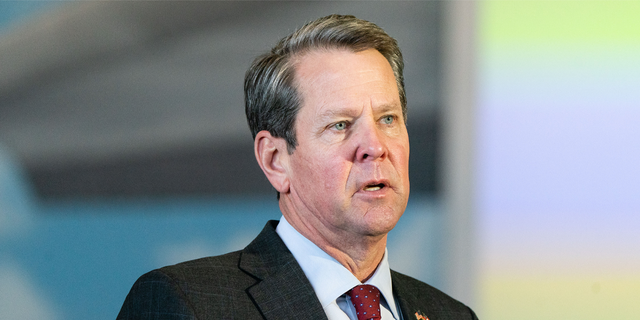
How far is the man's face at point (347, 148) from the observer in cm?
175

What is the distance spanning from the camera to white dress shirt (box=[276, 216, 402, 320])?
1.76 m

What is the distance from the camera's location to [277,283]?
1735mm

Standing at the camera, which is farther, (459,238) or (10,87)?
(459,238)

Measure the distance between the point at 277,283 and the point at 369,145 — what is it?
45 centimetres

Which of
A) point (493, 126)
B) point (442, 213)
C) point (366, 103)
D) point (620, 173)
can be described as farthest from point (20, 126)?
point (620, 173)

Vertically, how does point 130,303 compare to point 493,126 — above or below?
below

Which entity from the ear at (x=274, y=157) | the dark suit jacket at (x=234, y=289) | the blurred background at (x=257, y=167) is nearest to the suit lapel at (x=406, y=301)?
the dark suit jacket at (x=234, y=289)

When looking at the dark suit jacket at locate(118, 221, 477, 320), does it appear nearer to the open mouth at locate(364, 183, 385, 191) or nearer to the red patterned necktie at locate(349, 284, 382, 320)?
the red patterned necktie at locate(349, 284, 382, 320)

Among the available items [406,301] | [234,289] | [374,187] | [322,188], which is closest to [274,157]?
[322,188]

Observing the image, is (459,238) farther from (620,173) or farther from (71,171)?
(71,171)

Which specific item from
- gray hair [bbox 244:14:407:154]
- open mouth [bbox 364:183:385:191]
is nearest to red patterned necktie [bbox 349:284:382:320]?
open mouth [bbox 364:183:385:191]

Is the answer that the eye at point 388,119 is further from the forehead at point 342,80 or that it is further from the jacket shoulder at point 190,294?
the jacket shoulder at point 190,294

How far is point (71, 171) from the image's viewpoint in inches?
108

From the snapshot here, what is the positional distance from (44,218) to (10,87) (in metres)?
0.55
